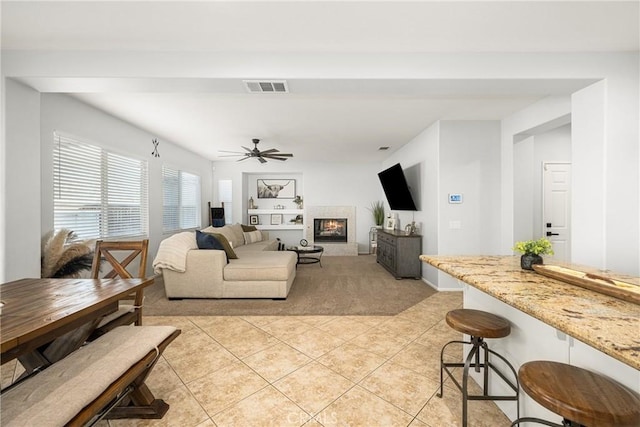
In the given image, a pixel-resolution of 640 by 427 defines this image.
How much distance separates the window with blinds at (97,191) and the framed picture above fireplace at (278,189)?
3421 mm

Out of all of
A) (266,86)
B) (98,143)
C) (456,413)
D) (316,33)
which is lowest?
(456,413)

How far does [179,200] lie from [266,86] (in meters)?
4.38

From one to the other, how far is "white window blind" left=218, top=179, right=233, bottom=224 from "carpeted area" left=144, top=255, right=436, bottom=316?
9.00ft

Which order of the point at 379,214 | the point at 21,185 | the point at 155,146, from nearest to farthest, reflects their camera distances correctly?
the point at 21,185
the point at 155,146
the point at 379,214

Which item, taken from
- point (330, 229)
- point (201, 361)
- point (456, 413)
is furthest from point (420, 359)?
point (330, 229)

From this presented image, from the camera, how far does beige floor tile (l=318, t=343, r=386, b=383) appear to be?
2.01 metres

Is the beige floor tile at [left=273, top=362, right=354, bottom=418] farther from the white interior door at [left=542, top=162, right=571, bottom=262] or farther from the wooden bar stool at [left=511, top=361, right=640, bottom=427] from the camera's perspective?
the white interior door at [left=542, top=162, right=571, bottom=262]

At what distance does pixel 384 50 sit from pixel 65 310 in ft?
9.10

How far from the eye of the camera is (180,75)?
7.39 ft

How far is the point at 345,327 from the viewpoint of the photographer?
280 centimetres

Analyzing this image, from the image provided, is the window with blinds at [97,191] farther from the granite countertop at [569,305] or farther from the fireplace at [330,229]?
the granite countertop at [569,305]

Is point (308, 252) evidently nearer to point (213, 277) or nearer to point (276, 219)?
point (213, 277)

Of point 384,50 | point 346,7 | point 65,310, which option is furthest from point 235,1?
point 65,310

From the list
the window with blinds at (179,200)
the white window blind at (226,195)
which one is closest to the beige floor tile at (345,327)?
the window with blinds at (179,200)
